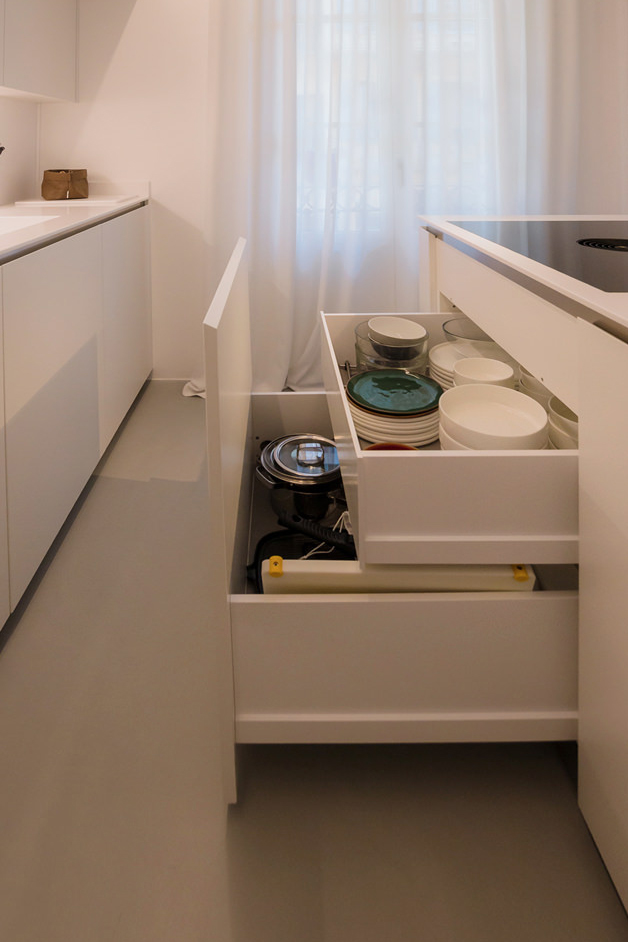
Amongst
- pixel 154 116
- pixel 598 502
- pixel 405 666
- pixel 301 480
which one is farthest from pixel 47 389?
pixel 154 116

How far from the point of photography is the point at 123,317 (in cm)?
283

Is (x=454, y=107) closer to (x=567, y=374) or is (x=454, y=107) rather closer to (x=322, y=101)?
(x=322, y=101)

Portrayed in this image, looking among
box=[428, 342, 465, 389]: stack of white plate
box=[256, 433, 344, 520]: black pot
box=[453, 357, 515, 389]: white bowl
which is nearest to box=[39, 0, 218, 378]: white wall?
box=[428, 342, 465, 389]: stack of white plate

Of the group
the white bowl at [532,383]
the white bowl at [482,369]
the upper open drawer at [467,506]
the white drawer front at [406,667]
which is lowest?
the white drawer front at [406,667]

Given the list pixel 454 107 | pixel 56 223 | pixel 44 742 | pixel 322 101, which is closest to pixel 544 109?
pixel 454 107

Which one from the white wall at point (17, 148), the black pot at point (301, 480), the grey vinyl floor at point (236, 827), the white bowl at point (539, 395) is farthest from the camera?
the white wall at point (17, 148)

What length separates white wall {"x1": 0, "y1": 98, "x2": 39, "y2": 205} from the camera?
298 centimetres

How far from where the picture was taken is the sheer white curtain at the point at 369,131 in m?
3.11

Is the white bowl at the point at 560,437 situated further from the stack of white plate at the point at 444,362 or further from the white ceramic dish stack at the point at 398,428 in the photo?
the stack of white plate at the point at 444,362

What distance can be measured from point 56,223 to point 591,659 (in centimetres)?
173

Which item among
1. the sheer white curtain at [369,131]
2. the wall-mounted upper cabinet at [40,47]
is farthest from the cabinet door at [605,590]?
the sheer white curtain at [369,131]

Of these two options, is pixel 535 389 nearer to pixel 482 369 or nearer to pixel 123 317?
pixel 482 369

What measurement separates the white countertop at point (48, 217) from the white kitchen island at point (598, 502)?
1027mm

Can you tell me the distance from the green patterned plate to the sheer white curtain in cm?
182
